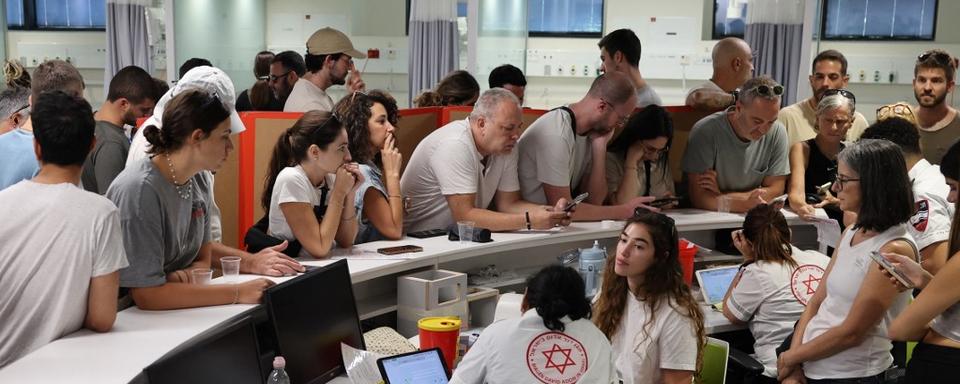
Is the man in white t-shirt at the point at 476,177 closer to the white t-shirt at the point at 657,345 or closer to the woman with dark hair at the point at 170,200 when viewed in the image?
the white t-shirt at the point at 657,345

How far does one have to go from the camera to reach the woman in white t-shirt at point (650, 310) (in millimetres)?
2996

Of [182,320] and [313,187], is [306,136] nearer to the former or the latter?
[313,187]

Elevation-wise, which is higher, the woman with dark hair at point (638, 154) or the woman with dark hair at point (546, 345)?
the woman with dark hair at point (638, 154)

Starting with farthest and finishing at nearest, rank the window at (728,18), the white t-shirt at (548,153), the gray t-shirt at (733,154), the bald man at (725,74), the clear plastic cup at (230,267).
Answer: the window at (728,18)
the bald man at (725,74)
the gray t-shirt at (733,154)
the white t-shirt at (548,153)
the clear plastic cup at (230,267)

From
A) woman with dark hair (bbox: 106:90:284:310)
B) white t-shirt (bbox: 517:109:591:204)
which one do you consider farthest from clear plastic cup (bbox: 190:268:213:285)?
white t-shirt (bbox: 517:109:591:204)

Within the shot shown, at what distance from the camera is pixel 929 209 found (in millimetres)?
3818

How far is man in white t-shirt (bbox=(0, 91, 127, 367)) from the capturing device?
7.66 feet

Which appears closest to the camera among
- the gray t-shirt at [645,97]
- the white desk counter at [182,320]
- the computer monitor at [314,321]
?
the white desk counter at [182,320]

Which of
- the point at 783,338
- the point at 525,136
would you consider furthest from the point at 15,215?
the point at 783,338

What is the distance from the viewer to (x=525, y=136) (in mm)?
4371

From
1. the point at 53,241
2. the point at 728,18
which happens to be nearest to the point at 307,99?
the point at 53,241

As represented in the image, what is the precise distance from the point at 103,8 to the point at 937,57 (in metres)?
7.42

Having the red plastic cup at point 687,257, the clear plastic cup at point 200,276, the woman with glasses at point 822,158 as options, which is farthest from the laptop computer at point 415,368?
the woman with glasses at point 822,158

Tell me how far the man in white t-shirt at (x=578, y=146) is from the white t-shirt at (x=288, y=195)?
1.20 m
